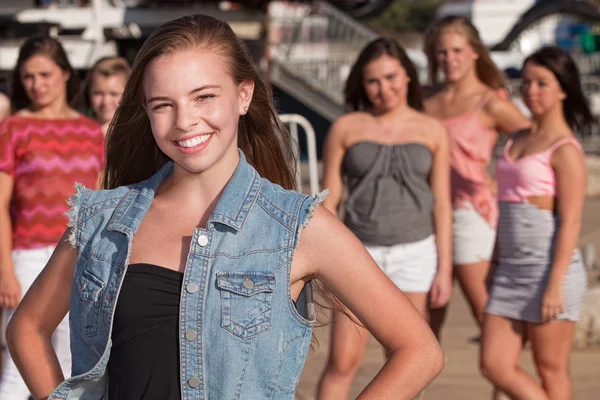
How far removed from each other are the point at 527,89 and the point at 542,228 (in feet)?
2.19

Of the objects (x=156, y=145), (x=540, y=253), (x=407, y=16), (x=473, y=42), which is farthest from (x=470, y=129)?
(x=407, y=16)

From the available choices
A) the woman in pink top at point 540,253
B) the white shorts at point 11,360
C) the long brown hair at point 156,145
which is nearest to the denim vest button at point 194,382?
the long brown hair at point 156,145

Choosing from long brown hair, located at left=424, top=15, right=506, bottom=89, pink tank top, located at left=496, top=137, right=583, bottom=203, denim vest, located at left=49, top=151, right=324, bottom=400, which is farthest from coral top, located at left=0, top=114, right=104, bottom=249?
denim vest, located at left=49, top=151, right=324, bottom=400

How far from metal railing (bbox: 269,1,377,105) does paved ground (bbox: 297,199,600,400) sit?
54.5 feet

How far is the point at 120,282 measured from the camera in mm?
2324

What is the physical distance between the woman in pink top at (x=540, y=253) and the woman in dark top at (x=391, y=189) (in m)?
0.34

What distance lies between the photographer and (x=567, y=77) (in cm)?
514

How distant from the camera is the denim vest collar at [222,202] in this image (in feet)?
7.72

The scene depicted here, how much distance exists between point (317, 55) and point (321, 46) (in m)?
0.77

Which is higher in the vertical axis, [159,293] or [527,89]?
[527,89]

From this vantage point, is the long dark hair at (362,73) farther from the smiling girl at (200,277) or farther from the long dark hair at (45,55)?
the smiling girl at (200,277)

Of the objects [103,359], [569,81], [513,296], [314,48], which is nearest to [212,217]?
[103,359]

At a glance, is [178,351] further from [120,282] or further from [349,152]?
[349,152]

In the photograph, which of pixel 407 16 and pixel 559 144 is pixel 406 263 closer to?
pixel 559 144
